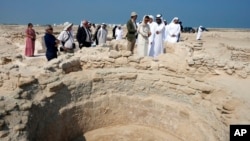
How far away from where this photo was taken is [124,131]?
7.38 meters

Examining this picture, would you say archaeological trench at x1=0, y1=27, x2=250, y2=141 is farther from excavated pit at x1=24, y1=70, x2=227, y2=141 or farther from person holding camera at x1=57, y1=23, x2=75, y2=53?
person holding camera at x1=57, y1=23, x2=75, y2=53

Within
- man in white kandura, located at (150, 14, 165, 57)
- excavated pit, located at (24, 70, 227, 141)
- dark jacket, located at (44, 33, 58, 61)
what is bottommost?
excavated pit, located at (24, 70, 227, 141)

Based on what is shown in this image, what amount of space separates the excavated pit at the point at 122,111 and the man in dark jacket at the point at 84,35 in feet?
8.81

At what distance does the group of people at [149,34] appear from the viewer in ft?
29.3

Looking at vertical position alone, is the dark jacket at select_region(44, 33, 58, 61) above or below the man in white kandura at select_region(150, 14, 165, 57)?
below

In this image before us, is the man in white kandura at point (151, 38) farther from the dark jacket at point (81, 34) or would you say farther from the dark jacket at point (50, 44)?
the dark jacket at point (50, 44)

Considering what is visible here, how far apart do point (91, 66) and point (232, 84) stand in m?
3.64

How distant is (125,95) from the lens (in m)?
7.48

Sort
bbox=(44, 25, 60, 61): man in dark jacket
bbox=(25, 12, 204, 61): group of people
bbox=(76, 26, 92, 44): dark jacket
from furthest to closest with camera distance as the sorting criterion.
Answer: bbox=(76, 26, 92, 44): dark jacket, bbox=(25, 12, 204, 61): group of people, bbox=(44, 25, 60, 61): man in dark jacket

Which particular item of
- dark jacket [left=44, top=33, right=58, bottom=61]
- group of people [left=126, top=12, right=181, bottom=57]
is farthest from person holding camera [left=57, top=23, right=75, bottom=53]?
group of people [left=126, top=12, right=181, bottom=57]

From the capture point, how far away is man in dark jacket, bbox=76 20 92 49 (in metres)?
9.44

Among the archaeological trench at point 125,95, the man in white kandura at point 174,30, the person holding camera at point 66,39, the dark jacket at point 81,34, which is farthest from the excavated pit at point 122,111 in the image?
the man in white kandura at point 174,30

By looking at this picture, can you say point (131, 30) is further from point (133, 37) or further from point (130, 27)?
point (133, 37)

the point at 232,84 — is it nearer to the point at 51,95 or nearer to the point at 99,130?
the point at 99,130
